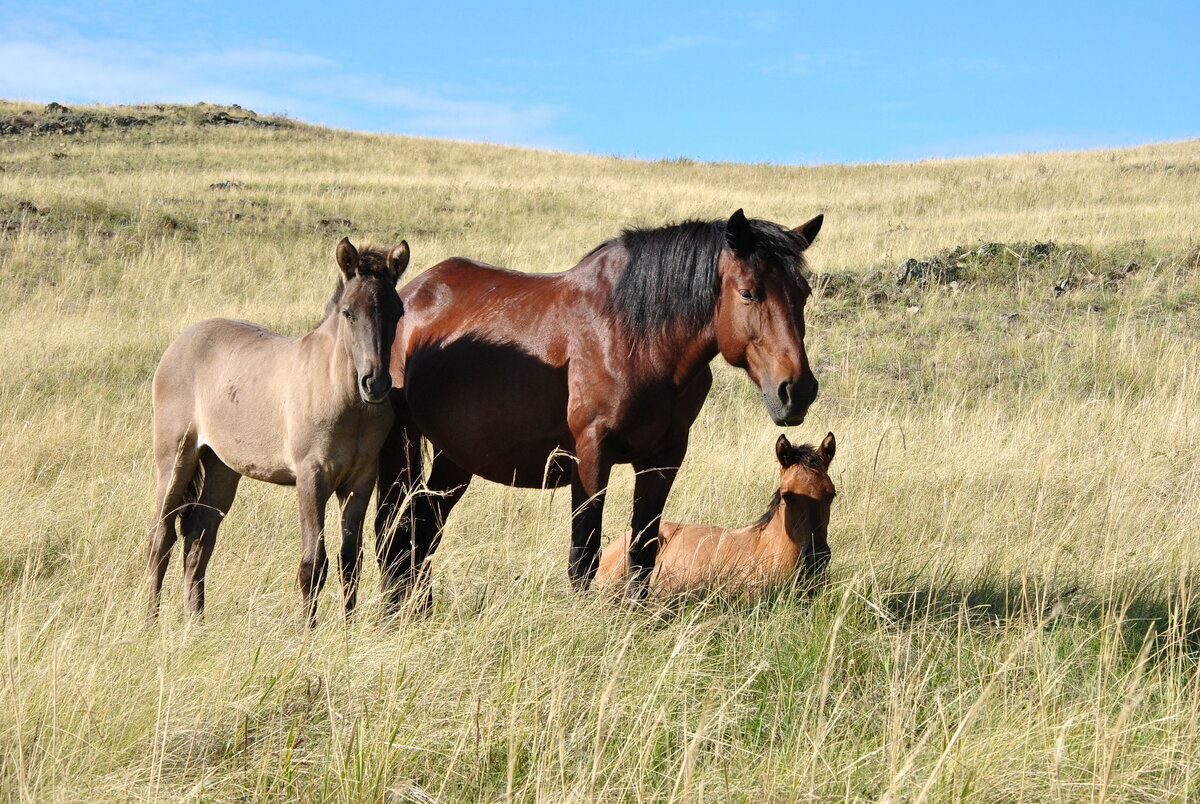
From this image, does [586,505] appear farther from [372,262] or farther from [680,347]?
[372,262]

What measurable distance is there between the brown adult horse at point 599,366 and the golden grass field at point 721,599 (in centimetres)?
38

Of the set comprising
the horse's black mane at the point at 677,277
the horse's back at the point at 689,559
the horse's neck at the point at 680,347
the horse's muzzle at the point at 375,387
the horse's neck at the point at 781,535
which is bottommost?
the horse's back at the point at 689,559

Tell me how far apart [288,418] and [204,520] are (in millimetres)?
1066

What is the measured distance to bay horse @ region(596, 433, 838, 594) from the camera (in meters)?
4.57

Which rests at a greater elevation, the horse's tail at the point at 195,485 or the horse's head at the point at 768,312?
the horse's head at the point at 768,312

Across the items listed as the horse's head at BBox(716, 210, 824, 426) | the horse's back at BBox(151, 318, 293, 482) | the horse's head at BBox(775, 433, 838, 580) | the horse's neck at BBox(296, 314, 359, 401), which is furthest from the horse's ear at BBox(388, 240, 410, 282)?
the horse's head at BBox(775, 433, 838, 580)

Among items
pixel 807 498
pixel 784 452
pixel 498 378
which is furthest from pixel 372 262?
pixel 807 498

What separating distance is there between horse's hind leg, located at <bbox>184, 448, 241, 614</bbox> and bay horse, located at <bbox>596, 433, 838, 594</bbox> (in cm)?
206

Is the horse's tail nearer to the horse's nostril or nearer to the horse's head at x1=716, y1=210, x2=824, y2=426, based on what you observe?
the horse's head at x1=716, y1=210, x2=824, y2=426

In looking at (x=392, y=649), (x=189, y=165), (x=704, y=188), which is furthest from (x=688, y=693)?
(x=189, y=165)

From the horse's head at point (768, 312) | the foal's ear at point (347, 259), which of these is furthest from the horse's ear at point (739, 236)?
the foal's ear at point (347, 259)

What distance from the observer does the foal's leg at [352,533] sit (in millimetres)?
4340

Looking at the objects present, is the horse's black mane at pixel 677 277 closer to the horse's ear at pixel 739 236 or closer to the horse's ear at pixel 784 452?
the horse's ear at pixel 739 236

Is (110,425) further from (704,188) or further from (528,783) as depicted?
(704,188)
